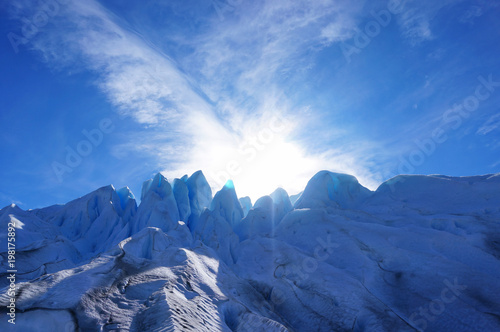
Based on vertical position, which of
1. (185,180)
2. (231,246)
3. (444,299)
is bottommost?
(444,299)

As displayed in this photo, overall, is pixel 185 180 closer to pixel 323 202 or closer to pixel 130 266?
pixel 323 202

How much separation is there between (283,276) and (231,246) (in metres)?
9.15

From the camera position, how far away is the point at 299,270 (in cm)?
1219

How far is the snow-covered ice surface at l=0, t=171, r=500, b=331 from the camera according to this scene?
19.9 ft

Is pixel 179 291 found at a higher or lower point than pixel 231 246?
lower

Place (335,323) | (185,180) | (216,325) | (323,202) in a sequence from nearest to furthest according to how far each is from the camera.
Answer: (216,325), (335,323), (323,202), (185,180)

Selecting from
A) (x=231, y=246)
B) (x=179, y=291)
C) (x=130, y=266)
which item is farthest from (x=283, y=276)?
(x=231, y=246)

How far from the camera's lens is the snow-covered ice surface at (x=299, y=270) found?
6.07m

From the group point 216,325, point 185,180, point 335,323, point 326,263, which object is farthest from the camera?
point 185,180

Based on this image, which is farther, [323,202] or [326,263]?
[323,202]

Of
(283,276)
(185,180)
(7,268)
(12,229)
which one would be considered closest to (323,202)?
(283,276)

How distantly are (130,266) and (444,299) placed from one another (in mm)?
11389

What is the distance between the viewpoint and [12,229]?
17.9 metres

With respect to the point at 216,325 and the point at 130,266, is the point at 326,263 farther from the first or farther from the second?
the point at 130,266
